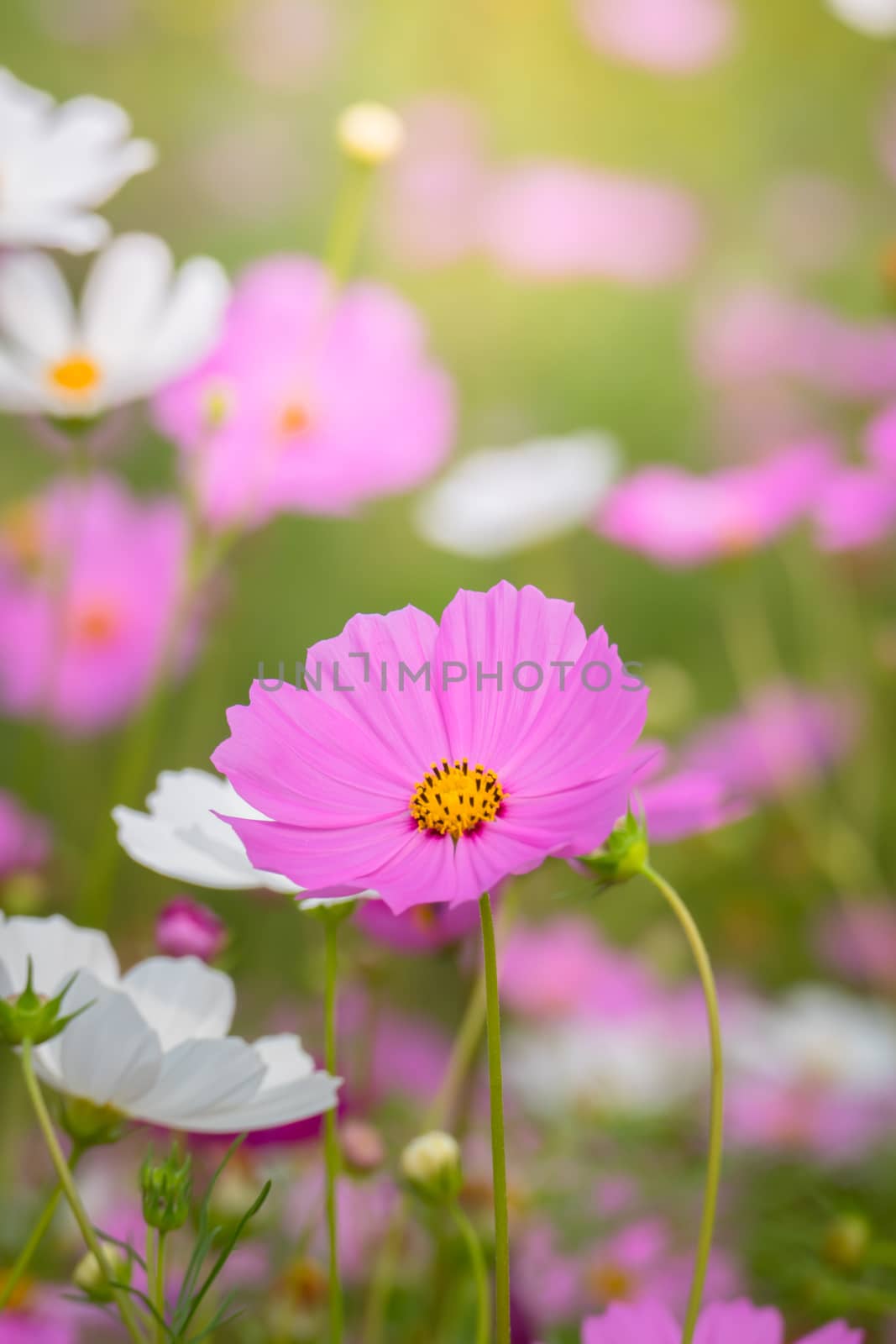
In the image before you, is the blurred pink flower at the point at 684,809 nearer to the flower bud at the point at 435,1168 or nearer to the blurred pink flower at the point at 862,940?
the flower bud at the point at 435,1168

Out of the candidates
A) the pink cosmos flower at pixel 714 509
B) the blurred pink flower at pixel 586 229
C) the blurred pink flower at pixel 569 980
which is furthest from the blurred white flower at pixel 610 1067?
the blurred pink flower at pixel 586 229

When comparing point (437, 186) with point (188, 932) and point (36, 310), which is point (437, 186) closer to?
point (36, 310)

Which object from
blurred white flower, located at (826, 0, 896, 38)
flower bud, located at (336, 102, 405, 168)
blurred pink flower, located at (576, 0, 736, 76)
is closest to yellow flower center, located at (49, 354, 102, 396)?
flower bud, located at (336, 102, 405, 168)

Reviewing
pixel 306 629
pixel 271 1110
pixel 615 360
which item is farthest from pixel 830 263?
pixel 271 1110

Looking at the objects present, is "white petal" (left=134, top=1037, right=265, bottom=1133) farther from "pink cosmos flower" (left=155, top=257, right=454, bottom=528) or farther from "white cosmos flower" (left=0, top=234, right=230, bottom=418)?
"pink cosmos flower" (left=155, top=257, right=454, bottom=528)

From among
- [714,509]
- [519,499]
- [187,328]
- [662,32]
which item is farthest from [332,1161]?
[662,32]

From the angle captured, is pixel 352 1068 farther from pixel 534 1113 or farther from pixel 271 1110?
pixel 271 1110

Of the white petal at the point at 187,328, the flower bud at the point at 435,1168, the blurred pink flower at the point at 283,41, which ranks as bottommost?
the flower bud at the point at 435,1168
